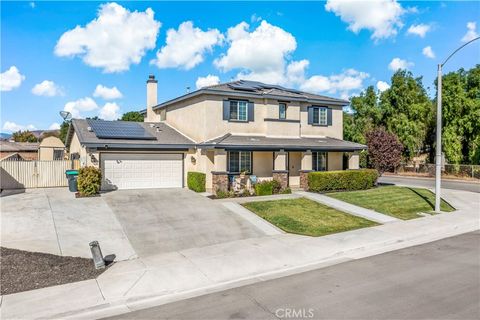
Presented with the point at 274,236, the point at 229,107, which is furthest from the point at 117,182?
the point at 274,236

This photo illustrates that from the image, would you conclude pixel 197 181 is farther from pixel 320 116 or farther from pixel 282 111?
pixel 320 116

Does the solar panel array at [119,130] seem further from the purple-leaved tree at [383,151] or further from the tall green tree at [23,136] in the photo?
the tall green tree at [23,136]

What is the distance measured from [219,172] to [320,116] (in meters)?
9.92

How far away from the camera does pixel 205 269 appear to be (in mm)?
9625

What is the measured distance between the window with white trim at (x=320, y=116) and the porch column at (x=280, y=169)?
539 centimetres

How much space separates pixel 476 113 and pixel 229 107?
2732cm

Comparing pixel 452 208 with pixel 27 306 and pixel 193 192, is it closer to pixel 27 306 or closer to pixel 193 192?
pixel 193 192

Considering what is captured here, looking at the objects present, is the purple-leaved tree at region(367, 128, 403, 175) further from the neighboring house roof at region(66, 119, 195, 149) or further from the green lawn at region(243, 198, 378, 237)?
the neighboring house roof at region(66, 119, 195, 149)

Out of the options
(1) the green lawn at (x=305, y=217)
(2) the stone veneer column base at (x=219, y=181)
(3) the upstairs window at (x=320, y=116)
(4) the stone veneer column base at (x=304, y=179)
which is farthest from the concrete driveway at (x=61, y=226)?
(3) the upstairs window at (x=320, y=116)

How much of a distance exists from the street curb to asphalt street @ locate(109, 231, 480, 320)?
0.94 ft

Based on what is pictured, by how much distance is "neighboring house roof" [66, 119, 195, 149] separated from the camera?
19319 mm

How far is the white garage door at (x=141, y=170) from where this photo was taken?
1986 centimetres

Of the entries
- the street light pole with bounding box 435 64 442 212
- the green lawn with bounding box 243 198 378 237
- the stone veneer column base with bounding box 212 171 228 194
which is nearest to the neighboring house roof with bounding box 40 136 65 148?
the stone veneer column base with bounding box 212 171 228 194

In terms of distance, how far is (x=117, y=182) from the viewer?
20.1 m
